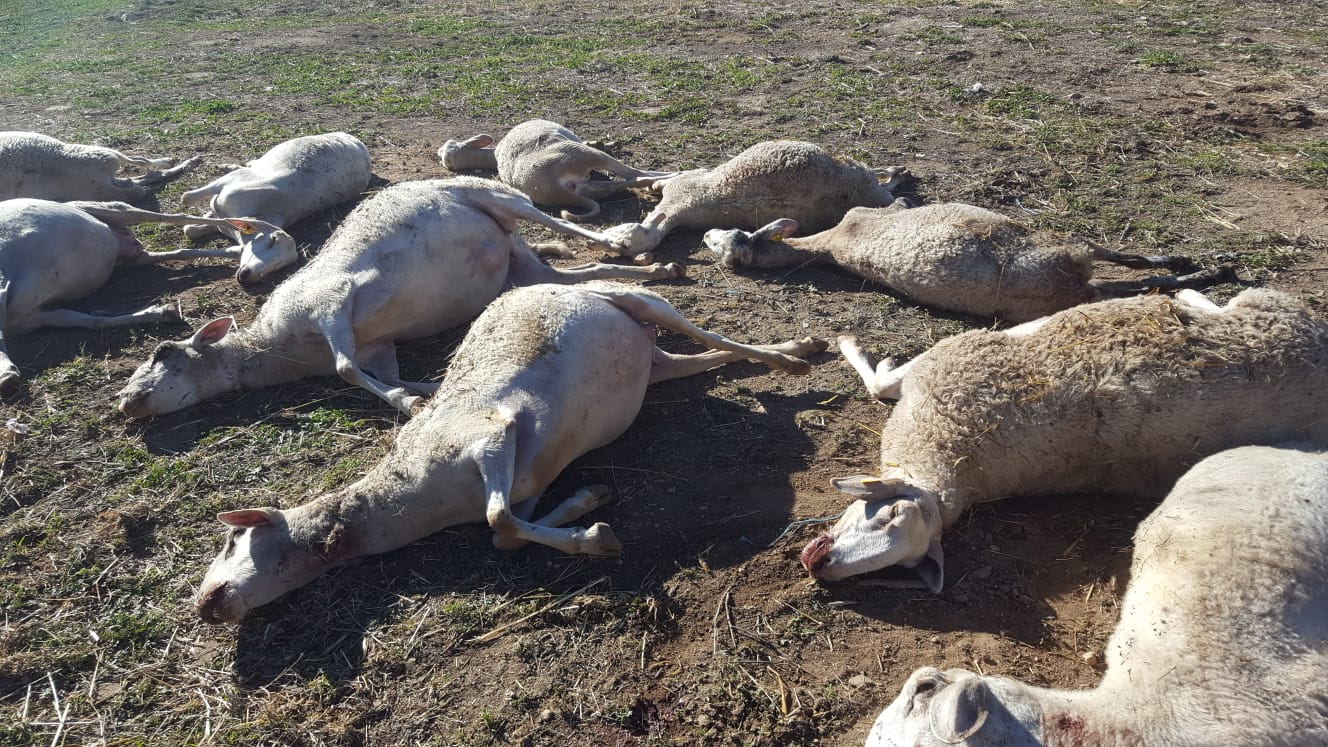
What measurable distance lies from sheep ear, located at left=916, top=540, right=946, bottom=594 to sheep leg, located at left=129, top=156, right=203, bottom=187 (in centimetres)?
1028

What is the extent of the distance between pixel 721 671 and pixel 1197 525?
2.15 meters

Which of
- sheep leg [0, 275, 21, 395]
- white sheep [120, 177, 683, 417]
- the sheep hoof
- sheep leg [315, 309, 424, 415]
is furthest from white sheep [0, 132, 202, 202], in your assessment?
the sheep hoof

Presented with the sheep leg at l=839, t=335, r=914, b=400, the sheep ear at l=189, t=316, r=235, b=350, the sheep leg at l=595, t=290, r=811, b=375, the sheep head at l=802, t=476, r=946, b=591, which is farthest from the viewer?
the sheep ear at l=189, t=316, r=235, b=350

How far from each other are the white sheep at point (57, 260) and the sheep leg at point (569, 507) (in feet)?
15.3

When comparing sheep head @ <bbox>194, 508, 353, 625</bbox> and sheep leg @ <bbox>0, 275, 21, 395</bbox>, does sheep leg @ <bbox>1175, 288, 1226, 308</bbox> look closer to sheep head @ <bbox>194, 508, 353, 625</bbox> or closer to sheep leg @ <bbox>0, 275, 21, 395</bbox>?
sheep head @ <bbox>194, 508, 353, 625</bbox>

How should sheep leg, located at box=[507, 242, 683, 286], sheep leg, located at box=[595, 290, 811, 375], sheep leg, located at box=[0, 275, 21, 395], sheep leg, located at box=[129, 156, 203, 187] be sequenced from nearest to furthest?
sheep leg, located at box=[595, 290, 811, 375], sheep leg, located at box=[0, 275, 21, 395], sheep leg, located at box=[507, 242, 683, 286], sheep leg, located at box=[129, 156, 203, 187]

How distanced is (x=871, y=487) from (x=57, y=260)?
759 cm

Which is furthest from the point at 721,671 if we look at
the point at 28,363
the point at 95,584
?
the point at 28,363

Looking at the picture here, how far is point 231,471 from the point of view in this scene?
227 inches

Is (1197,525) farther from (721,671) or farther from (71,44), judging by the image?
(71,44)

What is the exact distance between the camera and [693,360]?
19.9 ft

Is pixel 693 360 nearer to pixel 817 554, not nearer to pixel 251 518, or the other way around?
pixel 817 554

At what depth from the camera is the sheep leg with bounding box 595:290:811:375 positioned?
5852mm

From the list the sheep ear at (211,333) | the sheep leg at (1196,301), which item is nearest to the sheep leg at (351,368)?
the sheep ear at (211,333)
